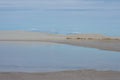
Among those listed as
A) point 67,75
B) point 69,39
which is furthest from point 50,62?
point 69,39

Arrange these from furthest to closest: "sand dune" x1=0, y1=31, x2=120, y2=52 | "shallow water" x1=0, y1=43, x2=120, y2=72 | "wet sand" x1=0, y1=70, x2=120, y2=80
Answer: "sand dune" x1=0, y1=31, x2=120, y2=52, "shallow water" x1=0, y1=43, x2=120, y2=72, "wet sand" x1=0, y1=70, x2=120, y2=80

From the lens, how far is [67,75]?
37.2 ft

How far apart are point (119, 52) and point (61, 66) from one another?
5.51 m

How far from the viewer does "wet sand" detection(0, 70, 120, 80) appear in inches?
429

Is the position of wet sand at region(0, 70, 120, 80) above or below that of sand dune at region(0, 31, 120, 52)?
below

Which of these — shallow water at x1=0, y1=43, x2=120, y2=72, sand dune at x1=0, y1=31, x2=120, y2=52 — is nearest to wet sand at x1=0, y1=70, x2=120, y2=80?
shallow water at x1=0, y1=43, x2=120, y2=72

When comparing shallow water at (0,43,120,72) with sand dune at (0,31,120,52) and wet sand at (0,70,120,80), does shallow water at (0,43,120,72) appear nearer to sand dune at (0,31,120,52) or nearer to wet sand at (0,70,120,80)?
wet sand at (0,70,120,80)

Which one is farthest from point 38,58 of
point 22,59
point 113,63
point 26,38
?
point 26,38

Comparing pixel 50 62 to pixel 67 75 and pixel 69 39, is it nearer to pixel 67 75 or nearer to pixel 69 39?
pixel 67 75

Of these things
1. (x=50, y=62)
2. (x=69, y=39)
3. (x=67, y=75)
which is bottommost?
(x=67, y=75)

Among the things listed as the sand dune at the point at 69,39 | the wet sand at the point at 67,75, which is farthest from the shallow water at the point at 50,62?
the sand dune at the point at 69,39

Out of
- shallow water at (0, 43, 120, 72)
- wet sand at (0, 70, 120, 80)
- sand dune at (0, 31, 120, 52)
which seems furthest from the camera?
sand dune at (0, 31, 120, 52)

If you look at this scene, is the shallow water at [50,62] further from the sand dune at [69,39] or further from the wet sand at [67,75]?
the sand dune at [69,39]

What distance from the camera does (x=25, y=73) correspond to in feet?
38.1
